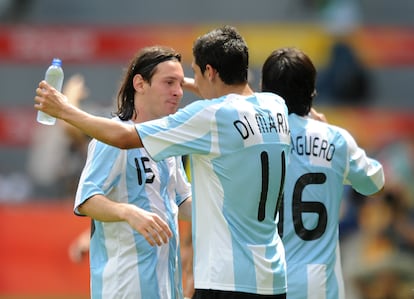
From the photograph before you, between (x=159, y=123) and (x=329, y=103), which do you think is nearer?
(x=159, y=123)

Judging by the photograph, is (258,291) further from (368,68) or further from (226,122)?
(368,68)

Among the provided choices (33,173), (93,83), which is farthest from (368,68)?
(33,173)

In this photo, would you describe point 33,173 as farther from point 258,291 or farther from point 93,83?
point 258,291

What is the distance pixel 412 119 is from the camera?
15203mm

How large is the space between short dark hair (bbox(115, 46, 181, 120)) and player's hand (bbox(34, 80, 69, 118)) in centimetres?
70

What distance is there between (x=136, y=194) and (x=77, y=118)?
68 cm

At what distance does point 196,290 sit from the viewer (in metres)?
5.38

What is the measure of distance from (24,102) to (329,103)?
4224mm

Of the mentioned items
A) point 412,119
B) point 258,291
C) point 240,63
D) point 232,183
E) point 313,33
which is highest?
point 313,33

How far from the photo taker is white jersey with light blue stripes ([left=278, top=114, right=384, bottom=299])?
19.8 feet

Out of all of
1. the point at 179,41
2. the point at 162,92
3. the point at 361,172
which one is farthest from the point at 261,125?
the point at 179,41

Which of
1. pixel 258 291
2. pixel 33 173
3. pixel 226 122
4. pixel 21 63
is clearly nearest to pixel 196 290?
pixel 258 291

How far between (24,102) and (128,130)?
10.9 metres

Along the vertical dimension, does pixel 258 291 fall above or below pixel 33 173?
below
